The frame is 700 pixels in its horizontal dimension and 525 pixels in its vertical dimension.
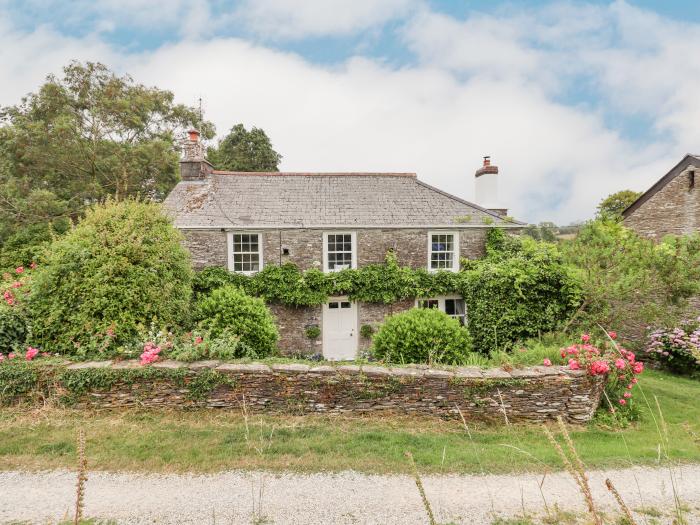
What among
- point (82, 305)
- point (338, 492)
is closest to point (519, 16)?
point (338, 492)

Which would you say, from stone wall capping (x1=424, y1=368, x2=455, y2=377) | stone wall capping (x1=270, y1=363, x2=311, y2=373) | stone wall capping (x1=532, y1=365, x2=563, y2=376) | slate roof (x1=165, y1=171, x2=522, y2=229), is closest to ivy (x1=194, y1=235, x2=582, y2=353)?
slate roof (x1=165, y1=171, x2=522, y2=229)

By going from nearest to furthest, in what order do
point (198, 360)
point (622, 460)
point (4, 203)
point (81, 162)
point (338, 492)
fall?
point (338, 492), point (622, 460), point (198, 360), point (4, 203), point (81, 162)

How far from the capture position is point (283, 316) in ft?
44.5

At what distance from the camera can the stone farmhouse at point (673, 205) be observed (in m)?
13.7

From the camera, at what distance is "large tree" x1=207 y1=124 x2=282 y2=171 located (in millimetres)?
34125

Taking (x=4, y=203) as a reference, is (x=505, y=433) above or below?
below

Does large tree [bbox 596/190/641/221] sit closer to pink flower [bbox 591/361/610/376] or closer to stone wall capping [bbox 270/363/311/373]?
pink flower [bbox 591/361/610/376]

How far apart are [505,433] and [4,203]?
27.3m

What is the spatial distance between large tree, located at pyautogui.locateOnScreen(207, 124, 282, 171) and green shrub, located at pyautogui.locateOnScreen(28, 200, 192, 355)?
27195 mm

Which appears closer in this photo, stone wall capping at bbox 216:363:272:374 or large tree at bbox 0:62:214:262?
stone wall capping at bbox 216:363:272:374

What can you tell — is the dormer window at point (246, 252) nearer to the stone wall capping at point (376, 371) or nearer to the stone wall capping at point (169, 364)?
the stone wall capping at point (169, 364)

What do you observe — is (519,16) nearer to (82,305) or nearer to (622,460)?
(622,460)

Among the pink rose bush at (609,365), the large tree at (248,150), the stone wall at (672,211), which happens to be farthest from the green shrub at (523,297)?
the large tree at (248,150)

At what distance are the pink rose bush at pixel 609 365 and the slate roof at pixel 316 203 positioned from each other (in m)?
7.93
